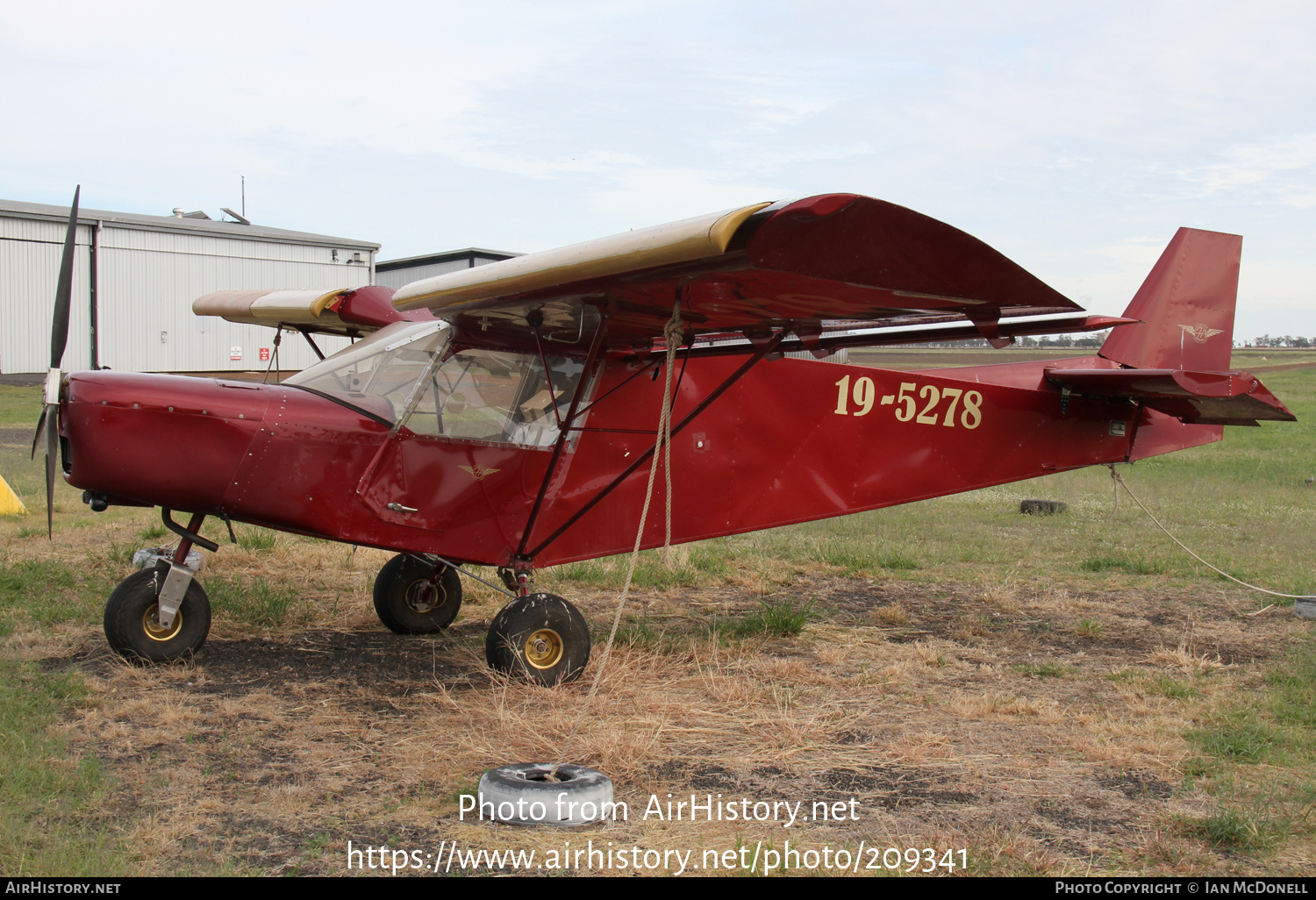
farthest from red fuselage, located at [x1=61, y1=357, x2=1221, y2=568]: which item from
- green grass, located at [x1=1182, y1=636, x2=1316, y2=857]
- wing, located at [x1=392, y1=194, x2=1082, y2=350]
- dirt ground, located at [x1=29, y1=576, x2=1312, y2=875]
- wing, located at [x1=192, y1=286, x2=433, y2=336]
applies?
green grass, located at [x1=1182, y1=636, x2=1316, y2=857]

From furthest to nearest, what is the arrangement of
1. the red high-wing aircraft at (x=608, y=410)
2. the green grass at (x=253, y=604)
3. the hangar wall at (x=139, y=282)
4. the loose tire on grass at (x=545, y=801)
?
the hangar wall at (x=139, y=282), the green grass at (x=253, y=604), the red high-wing aircraft at (x=608, y=410), the loose tire on grass at (x=545, y=801)

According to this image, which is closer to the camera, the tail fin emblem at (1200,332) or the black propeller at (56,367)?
the black propeller at (56,367)

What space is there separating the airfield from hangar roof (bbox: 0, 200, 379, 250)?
58.2ft

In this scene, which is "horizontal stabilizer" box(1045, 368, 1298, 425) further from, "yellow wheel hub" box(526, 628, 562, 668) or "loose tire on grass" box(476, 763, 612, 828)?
"loose tire on grass" box(476, 763, 612, 828)

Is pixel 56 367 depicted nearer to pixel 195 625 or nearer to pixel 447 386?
pixel 195 625

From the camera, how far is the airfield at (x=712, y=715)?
11.7ft

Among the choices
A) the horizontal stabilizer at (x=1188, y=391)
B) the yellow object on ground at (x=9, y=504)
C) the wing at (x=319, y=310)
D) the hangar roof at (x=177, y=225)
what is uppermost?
the hangar roof at (x=177, y=225)

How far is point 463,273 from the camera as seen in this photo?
5.38m

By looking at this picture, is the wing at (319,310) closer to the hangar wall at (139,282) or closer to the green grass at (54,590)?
the green grass at (54,590)

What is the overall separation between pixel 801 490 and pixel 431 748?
346cm

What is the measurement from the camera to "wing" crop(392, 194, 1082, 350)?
11.8 ft

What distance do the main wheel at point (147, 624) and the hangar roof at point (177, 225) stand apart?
20.4 meters

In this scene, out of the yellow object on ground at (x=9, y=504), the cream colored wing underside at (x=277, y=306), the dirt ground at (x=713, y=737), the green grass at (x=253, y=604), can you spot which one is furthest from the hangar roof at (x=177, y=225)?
the dirt ground at (x=713, y=737)
